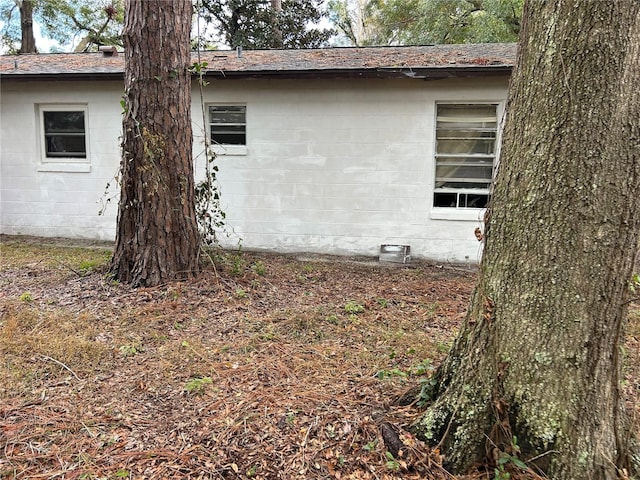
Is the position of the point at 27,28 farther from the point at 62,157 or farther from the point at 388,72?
the point at 388,72

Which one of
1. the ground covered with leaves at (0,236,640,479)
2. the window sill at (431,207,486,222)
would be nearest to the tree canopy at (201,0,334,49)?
the window sill at (431,207,486,222)

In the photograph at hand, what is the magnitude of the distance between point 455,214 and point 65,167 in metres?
6.93

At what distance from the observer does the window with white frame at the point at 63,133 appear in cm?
813

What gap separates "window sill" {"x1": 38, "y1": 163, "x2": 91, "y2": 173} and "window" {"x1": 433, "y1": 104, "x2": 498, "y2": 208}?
619cm

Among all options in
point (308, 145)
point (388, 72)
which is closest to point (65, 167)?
point (308, 145)

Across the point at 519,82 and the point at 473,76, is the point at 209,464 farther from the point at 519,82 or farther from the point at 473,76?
the point at 473,76

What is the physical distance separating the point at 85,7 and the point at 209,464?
2230 cm

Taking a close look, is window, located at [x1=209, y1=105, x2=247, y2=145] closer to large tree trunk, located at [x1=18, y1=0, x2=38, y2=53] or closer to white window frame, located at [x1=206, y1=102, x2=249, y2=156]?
white window frame, located at [x1=206, y1=102, x2=249, y2=156]

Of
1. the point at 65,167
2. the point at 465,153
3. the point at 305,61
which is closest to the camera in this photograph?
the point at 465,153

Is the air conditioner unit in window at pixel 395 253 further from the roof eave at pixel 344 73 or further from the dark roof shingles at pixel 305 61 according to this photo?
the dark roof shingles at pixel 305 61

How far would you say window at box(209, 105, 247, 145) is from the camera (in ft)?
Result: 25.2

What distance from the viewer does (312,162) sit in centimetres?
750

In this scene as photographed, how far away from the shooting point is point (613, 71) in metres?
1.86

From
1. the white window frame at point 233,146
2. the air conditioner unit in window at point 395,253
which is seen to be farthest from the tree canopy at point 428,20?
the white window frame at point 233,146
